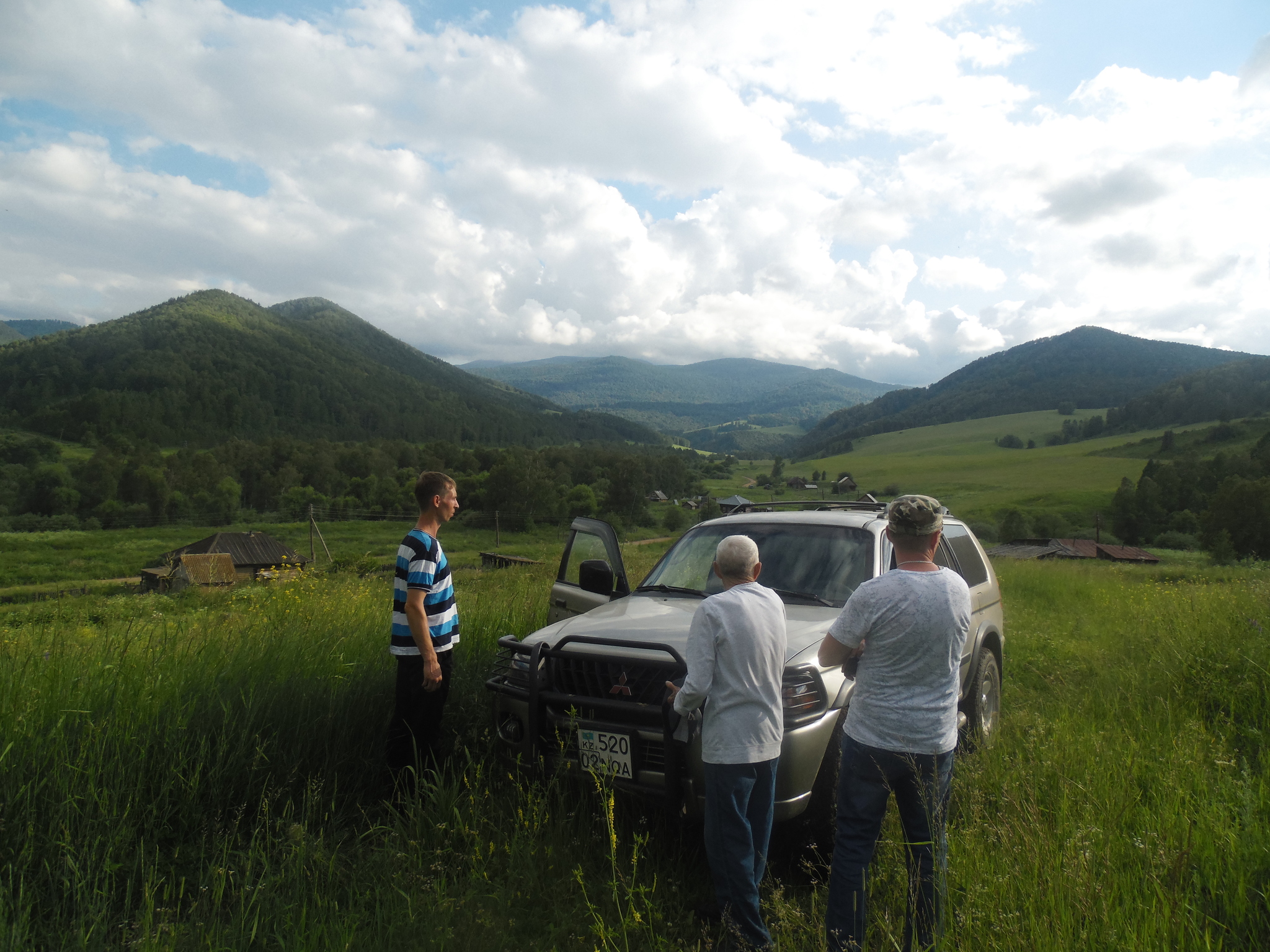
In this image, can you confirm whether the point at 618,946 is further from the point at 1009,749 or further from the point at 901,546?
the point at 1009,749

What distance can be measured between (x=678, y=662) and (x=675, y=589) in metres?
1.40

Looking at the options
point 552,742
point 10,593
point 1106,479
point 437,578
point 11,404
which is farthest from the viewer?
point 11,404

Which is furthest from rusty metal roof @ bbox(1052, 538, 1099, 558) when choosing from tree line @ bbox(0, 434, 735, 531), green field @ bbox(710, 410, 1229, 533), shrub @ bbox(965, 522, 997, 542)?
tree line @ bbox(0, 434, 735, 531)

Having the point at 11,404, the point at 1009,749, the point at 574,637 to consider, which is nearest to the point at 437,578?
the point at 574,637

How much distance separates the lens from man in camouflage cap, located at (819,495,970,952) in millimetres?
2600

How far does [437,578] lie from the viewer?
389 cm

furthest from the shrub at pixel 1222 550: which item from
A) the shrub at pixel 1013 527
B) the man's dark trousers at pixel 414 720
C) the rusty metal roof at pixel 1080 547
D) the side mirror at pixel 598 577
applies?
the man's dark trousers at pixel 414 720

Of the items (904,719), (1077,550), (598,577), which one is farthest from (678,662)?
(1077,550)

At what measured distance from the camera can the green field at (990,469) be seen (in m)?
77.8

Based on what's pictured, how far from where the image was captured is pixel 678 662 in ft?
10.7

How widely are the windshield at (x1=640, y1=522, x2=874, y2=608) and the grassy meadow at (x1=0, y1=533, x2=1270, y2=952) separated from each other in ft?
4.13

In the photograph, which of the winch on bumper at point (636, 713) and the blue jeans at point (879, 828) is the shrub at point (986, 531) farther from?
the blue jeans at point (879, 828)

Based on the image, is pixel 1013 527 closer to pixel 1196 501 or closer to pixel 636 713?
pixel 1196 501

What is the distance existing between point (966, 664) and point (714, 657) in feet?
8.62
